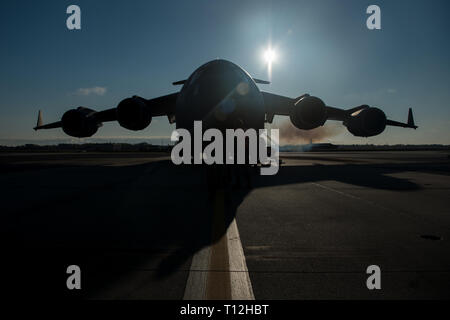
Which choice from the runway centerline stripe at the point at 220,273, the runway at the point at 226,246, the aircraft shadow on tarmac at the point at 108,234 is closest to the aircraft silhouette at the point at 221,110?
the aircraft shadow on tarmac at the point at 108,234

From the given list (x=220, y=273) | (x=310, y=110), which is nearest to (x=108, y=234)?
(x=220, y=273)

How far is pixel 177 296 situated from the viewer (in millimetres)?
2178

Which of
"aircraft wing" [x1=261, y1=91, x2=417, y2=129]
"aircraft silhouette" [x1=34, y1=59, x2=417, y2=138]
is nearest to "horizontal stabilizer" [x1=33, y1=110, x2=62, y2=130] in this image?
"aircraft silhouette" [x1=34, y1=59, x2=417, y2=138]

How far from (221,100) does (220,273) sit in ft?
18.2

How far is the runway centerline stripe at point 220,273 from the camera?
2.24 metres

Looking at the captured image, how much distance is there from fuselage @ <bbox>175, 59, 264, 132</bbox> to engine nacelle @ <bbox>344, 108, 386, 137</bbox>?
10334 mm

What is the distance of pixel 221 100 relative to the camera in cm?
749

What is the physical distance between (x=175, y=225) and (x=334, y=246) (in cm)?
217

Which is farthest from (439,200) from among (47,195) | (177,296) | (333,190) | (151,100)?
(151,100)

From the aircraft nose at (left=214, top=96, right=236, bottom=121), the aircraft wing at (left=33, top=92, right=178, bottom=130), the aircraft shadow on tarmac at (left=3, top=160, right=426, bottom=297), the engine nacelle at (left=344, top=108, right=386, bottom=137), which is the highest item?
the aircraft wing at (left=33, top=92, right=178, bottom=130)

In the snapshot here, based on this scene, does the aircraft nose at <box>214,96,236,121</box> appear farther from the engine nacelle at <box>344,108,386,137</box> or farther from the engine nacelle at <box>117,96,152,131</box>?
the engine nacelle at <box>344,108,386,137</box>

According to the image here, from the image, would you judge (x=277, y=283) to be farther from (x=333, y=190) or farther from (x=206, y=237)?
(x=333, y=190)

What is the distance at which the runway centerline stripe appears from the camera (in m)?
2.24

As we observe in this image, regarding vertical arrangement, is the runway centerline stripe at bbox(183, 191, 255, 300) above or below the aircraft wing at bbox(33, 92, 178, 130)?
below
